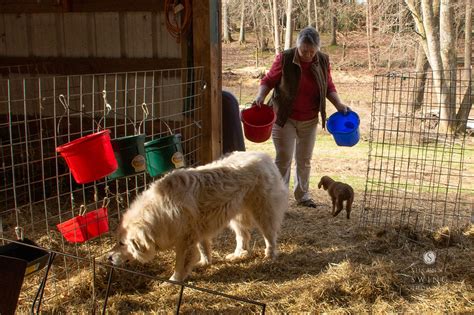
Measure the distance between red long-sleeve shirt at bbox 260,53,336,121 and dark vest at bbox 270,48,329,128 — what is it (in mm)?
53

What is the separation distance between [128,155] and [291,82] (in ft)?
8.62

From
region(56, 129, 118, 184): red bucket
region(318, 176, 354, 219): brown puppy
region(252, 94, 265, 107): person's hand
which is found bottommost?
region(318, 176, 354, 219): brown puppy

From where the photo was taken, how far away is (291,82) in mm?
5840

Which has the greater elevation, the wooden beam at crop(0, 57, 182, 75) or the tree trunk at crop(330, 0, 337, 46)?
the tree trunk at crop(330, 0, 337, 46)

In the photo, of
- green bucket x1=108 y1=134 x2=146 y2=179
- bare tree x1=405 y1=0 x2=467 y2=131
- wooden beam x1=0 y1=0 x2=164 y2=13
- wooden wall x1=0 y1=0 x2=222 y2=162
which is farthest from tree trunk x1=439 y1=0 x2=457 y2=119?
green bucket x1=108 y1=134 x2=146 y2=179

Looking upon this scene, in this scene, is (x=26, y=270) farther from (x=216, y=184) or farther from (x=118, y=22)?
(x=118, y=22)

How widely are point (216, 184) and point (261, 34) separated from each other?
1015 inches

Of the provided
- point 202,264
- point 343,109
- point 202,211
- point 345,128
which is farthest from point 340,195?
point 202,211

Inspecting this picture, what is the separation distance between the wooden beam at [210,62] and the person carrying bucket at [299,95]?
519mm

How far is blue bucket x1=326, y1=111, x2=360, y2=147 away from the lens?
5.66 meters

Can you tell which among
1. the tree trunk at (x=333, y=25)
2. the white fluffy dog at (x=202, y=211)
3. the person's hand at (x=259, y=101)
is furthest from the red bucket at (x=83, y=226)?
the tree trunk at (x=333, y=25)

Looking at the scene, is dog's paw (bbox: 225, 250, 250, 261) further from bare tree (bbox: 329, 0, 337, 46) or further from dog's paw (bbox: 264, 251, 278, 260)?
bare tree (bbox: 329, 0, 337, 46)

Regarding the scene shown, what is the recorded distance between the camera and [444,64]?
43.7 feet

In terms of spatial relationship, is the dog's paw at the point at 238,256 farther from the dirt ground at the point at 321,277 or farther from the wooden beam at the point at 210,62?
the wooden beam at the point at 210,62
